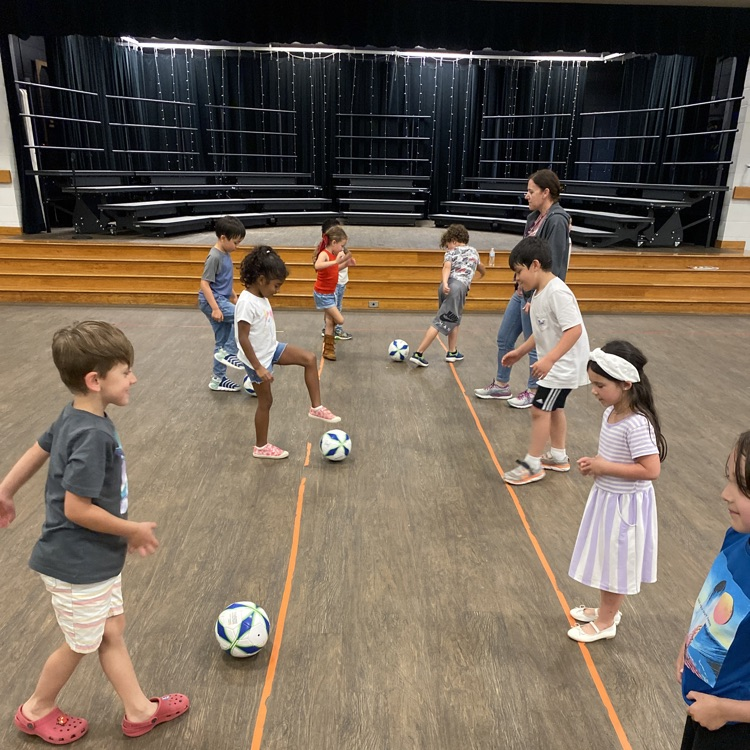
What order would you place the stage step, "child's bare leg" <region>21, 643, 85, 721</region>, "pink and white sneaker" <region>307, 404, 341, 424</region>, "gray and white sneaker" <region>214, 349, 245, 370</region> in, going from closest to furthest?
1. "child's bare leg" <region>21, 643, 85, 721</region>
2. "pink and white sneaker" <region>307, 404, 341, 424</region>
3. "gray and white sneaker" <region>214, 349, 245, 370</region>
4. the stage step

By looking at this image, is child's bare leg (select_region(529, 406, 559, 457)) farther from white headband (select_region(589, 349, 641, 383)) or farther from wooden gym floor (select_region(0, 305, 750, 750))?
white headband (select_region(589, 349, 641, 383))

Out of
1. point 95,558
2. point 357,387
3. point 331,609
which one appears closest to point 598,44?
point 357,387

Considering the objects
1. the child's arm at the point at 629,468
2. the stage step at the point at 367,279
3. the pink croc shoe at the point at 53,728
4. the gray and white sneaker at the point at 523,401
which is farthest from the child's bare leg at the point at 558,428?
the stage step at the point at 367,279

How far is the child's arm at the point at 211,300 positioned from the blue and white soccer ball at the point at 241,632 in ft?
9.05

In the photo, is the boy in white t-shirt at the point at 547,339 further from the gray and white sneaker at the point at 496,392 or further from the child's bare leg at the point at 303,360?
the gray and white sneaker at the point at 496,392

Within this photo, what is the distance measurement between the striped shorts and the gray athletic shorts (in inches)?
151

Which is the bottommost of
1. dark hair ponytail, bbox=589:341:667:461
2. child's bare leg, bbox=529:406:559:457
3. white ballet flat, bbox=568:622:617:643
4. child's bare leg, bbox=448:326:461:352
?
white ballet flat, bbox=568:622:617:643

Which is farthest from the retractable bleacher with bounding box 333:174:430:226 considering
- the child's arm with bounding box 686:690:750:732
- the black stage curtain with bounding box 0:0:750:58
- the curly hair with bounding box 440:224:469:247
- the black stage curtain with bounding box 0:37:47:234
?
the child's arm with bounding box 686:690:750:732

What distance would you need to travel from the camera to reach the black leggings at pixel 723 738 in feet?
3.68

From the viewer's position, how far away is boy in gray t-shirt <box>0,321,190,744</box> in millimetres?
1473

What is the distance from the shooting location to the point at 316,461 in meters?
3.64

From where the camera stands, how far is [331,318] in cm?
547

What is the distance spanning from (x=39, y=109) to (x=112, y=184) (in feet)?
4.79

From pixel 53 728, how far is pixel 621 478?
1.94 m
